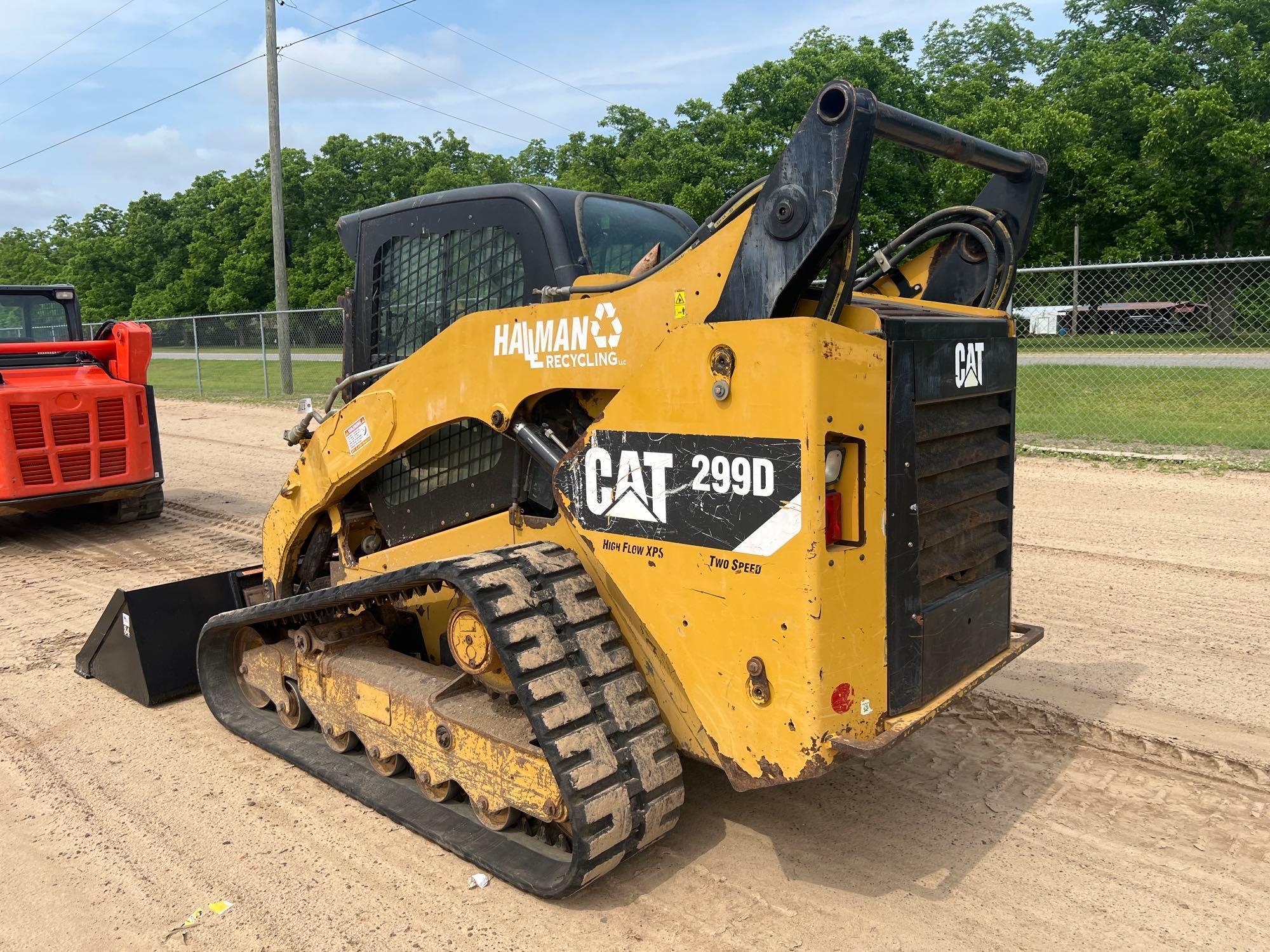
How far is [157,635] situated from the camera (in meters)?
4.78

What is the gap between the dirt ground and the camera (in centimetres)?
289

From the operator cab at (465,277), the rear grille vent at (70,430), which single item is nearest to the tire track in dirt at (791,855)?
the operator cab at (465,277)

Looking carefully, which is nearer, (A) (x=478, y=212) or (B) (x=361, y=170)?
(A) (x=478, y=212)

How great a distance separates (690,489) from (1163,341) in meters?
11.2

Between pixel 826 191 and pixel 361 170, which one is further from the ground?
pixel 361 170

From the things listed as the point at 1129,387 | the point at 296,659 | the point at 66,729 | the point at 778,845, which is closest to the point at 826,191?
the point at 778,845

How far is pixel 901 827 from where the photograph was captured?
342 cm

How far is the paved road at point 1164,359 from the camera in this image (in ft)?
38.6

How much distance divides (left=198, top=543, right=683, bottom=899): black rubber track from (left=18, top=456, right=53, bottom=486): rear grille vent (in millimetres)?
6134

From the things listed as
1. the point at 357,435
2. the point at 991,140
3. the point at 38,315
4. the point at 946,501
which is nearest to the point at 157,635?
the point at 357,435

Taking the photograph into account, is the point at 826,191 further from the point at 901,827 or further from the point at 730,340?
the point at 901,827

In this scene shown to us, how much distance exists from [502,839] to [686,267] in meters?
1.94

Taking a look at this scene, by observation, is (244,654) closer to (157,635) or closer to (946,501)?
(157,635)

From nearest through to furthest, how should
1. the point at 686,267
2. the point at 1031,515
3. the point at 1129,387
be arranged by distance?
the point at 686,267 → the point at 1031,515 → the point at 1129,387
